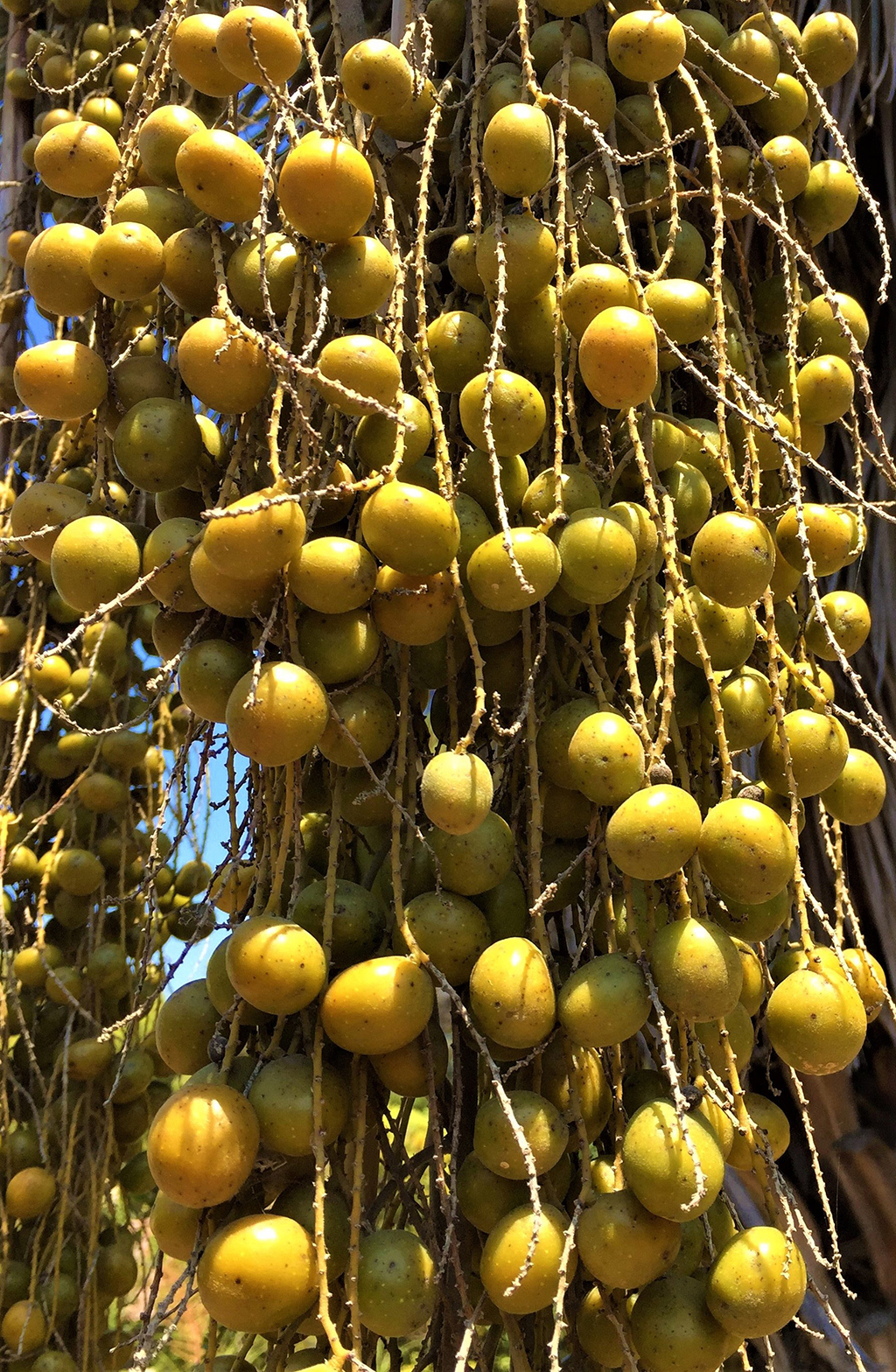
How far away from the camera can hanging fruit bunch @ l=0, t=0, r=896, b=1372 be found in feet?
1.96

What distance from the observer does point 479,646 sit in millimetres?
731

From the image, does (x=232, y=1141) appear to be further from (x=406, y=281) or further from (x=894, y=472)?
(x=894, y=472)

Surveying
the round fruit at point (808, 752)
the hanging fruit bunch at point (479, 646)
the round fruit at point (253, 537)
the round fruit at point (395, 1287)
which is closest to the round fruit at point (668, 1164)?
the hanging fruit bunch at point (479, 646)

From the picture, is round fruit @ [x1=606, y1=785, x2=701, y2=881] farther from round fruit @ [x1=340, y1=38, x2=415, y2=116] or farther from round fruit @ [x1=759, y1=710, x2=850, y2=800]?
round fruit @ [x1=340, y1=38, x2=415, y2=116]

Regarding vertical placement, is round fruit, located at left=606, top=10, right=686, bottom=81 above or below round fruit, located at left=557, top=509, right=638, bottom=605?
above

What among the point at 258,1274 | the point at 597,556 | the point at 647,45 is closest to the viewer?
the point at 258,1274

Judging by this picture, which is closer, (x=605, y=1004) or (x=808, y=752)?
(x=605, y=1004)

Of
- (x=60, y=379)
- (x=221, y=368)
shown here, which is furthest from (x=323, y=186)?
(x=60, y=379)

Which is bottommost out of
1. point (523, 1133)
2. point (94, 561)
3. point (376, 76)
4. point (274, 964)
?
point (523, 1133)

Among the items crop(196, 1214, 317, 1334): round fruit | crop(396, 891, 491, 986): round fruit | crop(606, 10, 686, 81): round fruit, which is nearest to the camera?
crop(196, 1214, 317, 1334): round fruit

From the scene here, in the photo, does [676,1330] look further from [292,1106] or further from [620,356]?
[620,356]

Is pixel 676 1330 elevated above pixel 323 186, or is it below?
below

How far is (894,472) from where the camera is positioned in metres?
0.90

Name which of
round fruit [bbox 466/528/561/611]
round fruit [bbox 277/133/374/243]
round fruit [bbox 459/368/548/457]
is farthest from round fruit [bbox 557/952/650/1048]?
round fruit [bbox 277/133/374/243]
